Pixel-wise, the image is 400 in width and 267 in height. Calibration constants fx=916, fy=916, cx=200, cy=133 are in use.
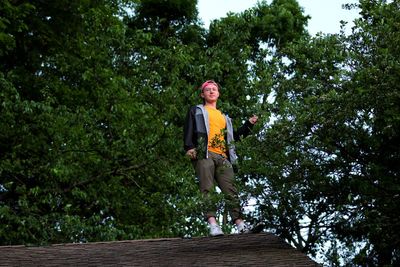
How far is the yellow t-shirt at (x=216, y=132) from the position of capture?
320 inches

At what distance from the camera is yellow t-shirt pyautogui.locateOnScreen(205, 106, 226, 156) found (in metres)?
8.14

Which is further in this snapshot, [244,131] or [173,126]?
[173,126]

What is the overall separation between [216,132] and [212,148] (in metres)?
0.16

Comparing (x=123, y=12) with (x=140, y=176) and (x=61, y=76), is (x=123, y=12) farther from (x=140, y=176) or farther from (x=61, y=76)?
(x=140, y=176)

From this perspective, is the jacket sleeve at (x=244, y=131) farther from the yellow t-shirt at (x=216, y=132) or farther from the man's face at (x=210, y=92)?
the man's face at (x=210, y=92)

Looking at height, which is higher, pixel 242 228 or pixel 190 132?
pixel 190 132

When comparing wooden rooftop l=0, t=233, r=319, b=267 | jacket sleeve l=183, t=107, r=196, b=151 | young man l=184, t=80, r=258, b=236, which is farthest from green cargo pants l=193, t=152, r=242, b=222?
wooden rooftop l=0, t=233, r=319, b=267

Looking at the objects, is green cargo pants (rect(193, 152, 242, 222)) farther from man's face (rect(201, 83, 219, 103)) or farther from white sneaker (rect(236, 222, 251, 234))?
man's face (rect(201, 83, 219, 103))

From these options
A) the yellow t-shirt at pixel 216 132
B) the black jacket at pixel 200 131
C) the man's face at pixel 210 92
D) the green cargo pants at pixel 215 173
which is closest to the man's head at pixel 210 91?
the man's face at pixel 210 92

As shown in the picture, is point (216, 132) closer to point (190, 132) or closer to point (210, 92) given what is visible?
point (190, 132)

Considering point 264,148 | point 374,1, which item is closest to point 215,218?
point 264,148

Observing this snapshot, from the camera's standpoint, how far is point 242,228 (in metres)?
8.16

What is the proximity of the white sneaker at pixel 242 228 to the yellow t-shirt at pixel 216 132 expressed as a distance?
68 cm

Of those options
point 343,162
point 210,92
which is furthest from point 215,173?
point 343,162
